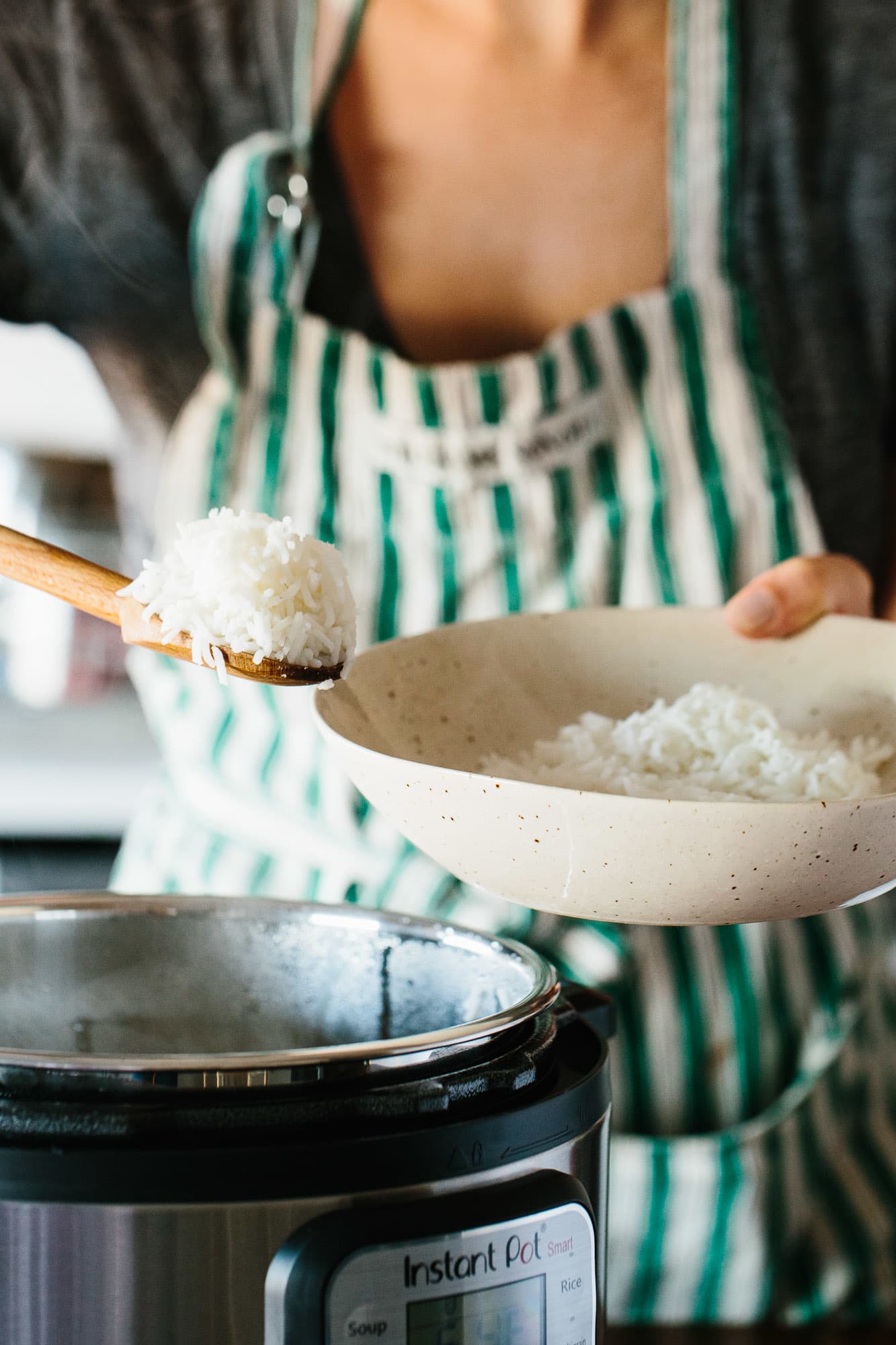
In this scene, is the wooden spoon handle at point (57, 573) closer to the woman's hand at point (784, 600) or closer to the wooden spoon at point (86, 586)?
the wooden spoon at point (86, 586)

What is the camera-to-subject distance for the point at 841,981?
1.34 m

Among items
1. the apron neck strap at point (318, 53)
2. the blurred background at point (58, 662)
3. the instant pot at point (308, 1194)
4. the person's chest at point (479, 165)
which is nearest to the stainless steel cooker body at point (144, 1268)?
the instant pot at point (308, 1194)

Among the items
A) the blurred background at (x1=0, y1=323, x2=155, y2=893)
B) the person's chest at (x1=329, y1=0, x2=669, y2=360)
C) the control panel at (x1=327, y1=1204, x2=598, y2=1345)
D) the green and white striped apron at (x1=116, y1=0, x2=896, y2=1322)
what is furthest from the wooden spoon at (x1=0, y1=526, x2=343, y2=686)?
the blurred background at (x1=0, y1=323, x2=155, y2=893)

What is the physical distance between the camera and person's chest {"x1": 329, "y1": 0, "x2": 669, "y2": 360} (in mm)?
1481

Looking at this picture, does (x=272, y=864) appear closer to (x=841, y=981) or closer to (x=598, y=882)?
(x=841, y=981)

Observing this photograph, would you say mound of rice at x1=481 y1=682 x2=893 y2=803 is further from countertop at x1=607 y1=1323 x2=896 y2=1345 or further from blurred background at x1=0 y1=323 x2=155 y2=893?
blurred background at x1=0 y1=323 x2=155 y2=893

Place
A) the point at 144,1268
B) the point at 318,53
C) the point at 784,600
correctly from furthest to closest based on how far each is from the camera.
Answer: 1. the point at 318,53
2. the point at 784,600
3. the point at 144,1268

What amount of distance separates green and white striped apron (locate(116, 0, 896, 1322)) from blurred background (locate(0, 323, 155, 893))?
0.41 m

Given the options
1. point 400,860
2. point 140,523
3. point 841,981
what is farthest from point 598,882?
point 140,523

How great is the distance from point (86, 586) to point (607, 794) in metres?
0.26

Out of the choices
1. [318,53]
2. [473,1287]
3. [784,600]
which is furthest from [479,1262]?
[318,53]

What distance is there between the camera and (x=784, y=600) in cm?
79

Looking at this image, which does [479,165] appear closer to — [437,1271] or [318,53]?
A: [318,53]

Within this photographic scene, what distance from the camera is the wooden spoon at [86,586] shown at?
0.60 m
